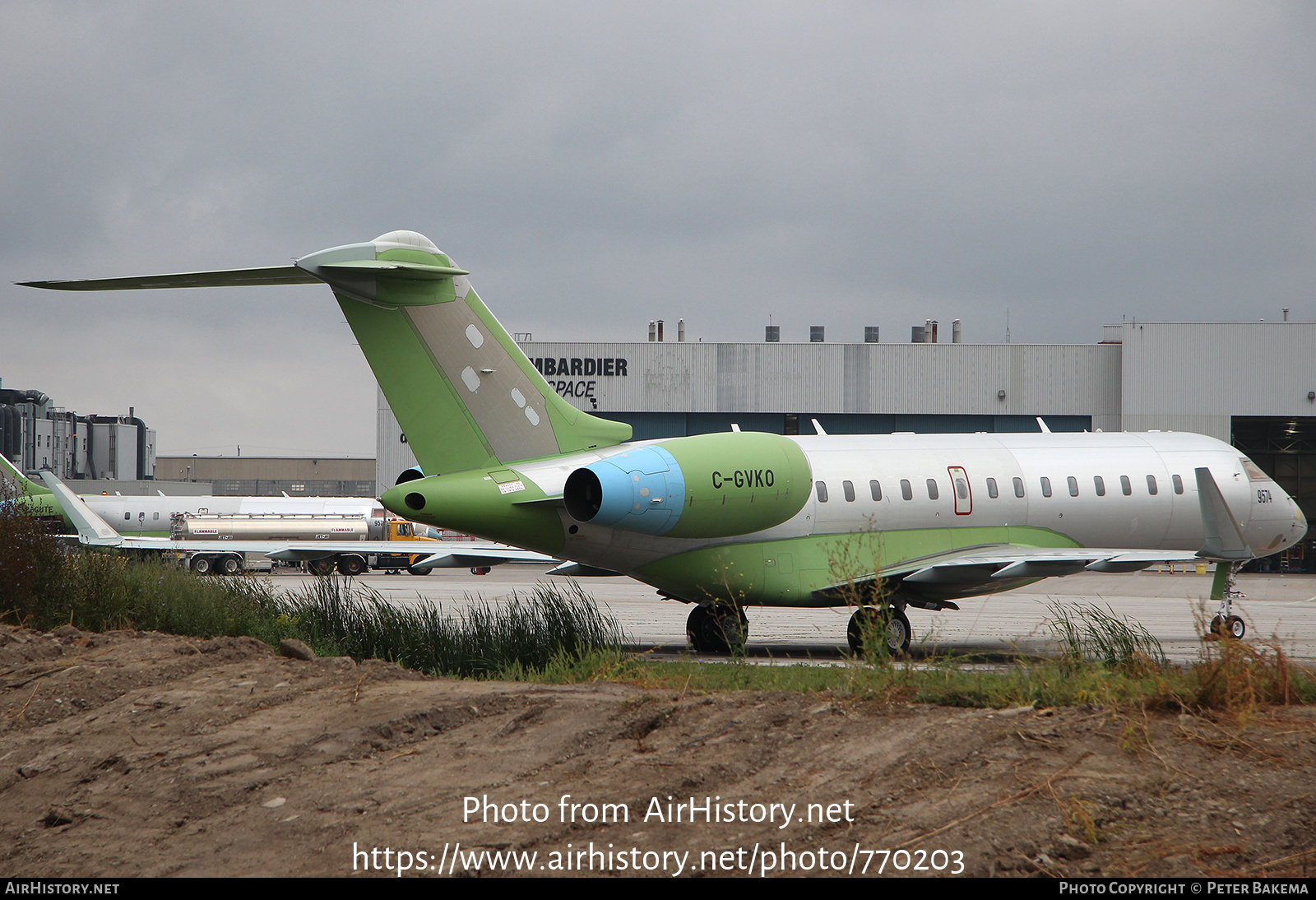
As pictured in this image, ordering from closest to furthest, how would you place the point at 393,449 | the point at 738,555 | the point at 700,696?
the point at 700,696 < the point at 738,555 < the point at 393,449

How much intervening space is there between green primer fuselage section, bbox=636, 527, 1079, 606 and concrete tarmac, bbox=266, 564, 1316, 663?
3.14 feet

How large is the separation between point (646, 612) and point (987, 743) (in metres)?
20.3

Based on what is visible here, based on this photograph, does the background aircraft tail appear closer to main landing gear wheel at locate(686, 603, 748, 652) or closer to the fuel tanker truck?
main landing gear wheel at locate(686, 603, 748, 652)

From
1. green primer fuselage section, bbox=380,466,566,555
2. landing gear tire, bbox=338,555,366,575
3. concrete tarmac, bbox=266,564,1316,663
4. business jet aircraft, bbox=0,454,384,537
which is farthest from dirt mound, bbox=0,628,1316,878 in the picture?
business jet aircraft, bbox=0,454,384,537

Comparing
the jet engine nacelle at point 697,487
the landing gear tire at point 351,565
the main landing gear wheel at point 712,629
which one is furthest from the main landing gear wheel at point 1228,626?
the landing gear tire at point 351,565

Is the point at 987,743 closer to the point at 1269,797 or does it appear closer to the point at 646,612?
the point at 1269,797

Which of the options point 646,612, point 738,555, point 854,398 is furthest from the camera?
point 854,398

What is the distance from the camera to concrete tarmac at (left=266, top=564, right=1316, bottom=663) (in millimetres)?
16594

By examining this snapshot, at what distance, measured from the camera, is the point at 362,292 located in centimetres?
1377

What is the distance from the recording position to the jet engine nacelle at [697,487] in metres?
14.3

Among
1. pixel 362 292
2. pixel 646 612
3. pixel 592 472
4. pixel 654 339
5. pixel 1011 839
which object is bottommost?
pixel 646 612

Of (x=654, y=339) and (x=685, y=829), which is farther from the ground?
(x=654, y=339)

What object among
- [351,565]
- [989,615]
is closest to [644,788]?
[989,615]

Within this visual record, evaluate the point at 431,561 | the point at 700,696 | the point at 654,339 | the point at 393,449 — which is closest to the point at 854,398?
the point at 654,339
